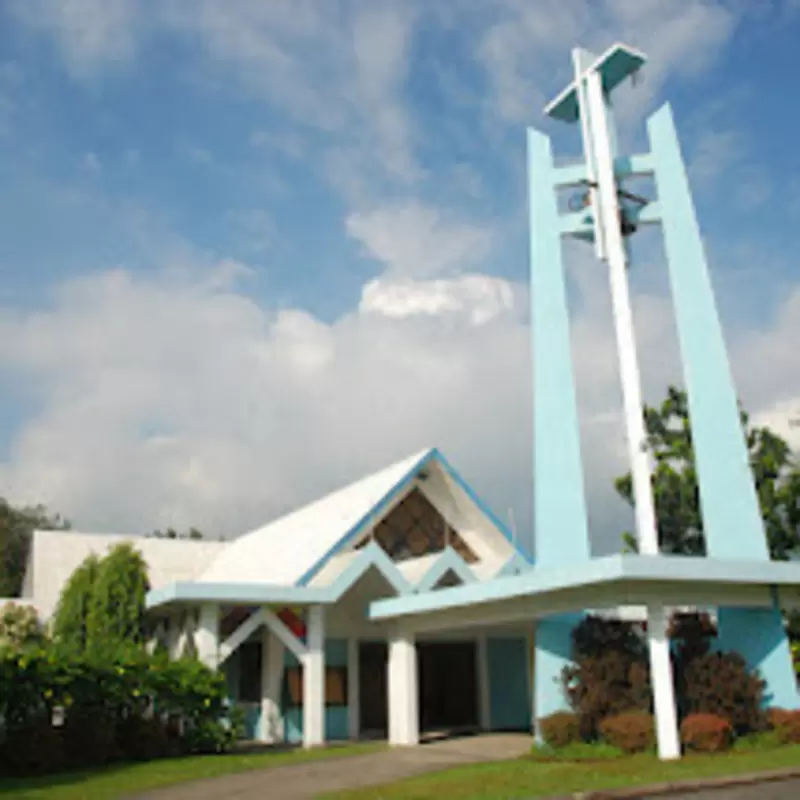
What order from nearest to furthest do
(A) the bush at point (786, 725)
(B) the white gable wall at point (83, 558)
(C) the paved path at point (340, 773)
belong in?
(C) the paved path at point (340, 773) < (A) the bush at point (786, 725) < (B) the white gable wall at point (83, 558)

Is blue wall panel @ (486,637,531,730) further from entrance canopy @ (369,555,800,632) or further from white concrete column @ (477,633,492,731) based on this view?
entrance canopy @ (369,555,800,632)

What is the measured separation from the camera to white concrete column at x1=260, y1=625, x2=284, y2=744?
62.0 feet

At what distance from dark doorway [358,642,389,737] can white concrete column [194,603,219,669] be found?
456 centimetres

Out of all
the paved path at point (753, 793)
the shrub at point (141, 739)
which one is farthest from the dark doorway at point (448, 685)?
the paved path at point (753, 793)

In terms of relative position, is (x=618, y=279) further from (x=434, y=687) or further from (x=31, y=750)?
(x=31, y=750)

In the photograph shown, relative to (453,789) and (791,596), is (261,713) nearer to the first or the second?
(453,789)

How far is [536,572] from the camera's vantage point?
13602 mm

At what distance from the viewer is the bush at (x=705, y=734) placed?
1252cm

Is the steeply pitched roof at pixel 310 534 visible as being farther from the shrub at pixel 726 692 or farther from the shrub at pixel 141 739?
the shrub at pixel 726 692

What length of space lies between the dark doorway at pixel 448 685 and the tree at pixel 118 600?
7.02 metres

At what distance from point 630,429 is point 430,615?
17.5 ft

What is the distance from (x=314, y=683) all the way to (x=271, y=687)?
263cm

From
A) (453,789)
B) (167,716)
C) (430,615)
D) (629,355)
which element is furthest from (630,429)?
(167,716)

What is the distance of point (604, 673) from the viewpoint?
45.1ft
